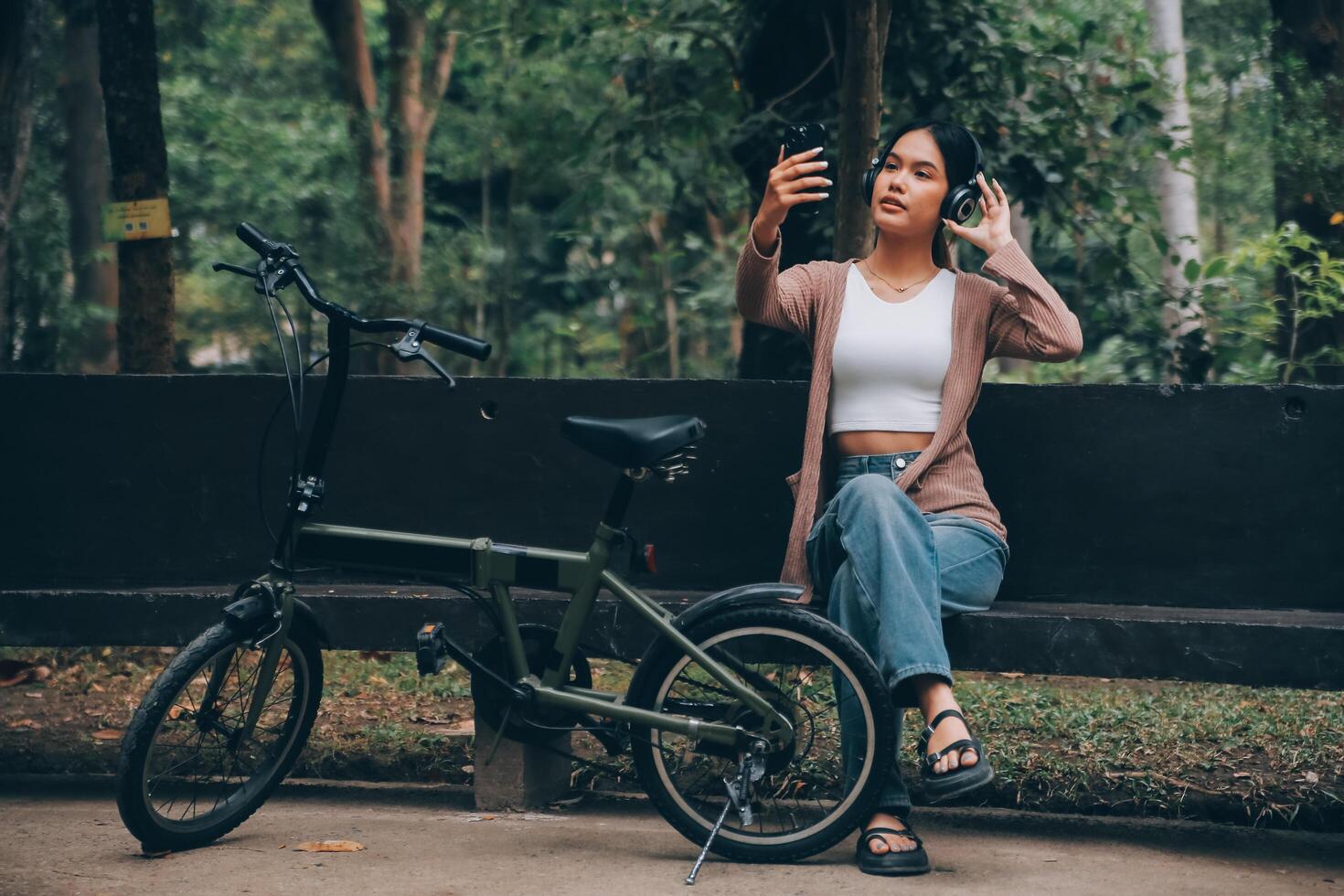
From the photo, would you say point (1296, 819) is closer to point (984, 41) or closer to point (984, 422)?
point (984, 422)

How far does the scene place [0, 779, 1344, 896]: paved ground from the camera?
355cm

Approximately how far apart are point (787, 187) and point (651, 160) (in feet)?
13.7

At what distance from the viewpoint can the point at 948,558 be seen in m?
3.83

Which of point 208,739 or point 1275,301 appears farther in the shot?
point 1275,301

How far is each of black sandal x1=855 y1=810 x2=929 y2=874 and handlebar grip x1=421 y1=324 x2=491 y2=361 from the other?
1512mm

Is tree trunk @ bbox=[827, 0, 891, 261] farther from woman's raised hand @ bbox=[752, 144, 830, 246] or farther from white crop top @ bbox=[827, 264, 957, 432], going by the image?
woman's raised hand @ bbox=[752, 144, 830, 246]

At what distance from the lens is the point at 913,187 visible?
4.07 metres

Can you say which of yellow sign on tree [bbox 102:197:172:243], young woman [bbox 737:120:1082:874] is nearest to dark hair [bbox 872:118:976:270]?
young woman [bbox 737:120:1082:874]

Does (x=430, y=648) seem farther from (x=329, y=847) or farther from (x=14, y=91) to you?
(x=14, y=91)

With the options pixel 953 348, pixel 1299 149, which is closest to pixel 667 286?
pixel 1299 149

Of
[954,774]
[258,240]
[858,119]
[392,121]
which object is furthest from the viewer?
[392,121]

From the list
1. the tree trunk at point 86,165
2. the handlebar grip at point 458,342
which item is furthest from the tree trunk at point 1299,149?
the tree trunk at point 86,165

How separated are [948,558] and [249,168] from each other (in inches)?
607

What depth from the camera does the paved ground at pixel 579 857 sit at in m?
3.55
